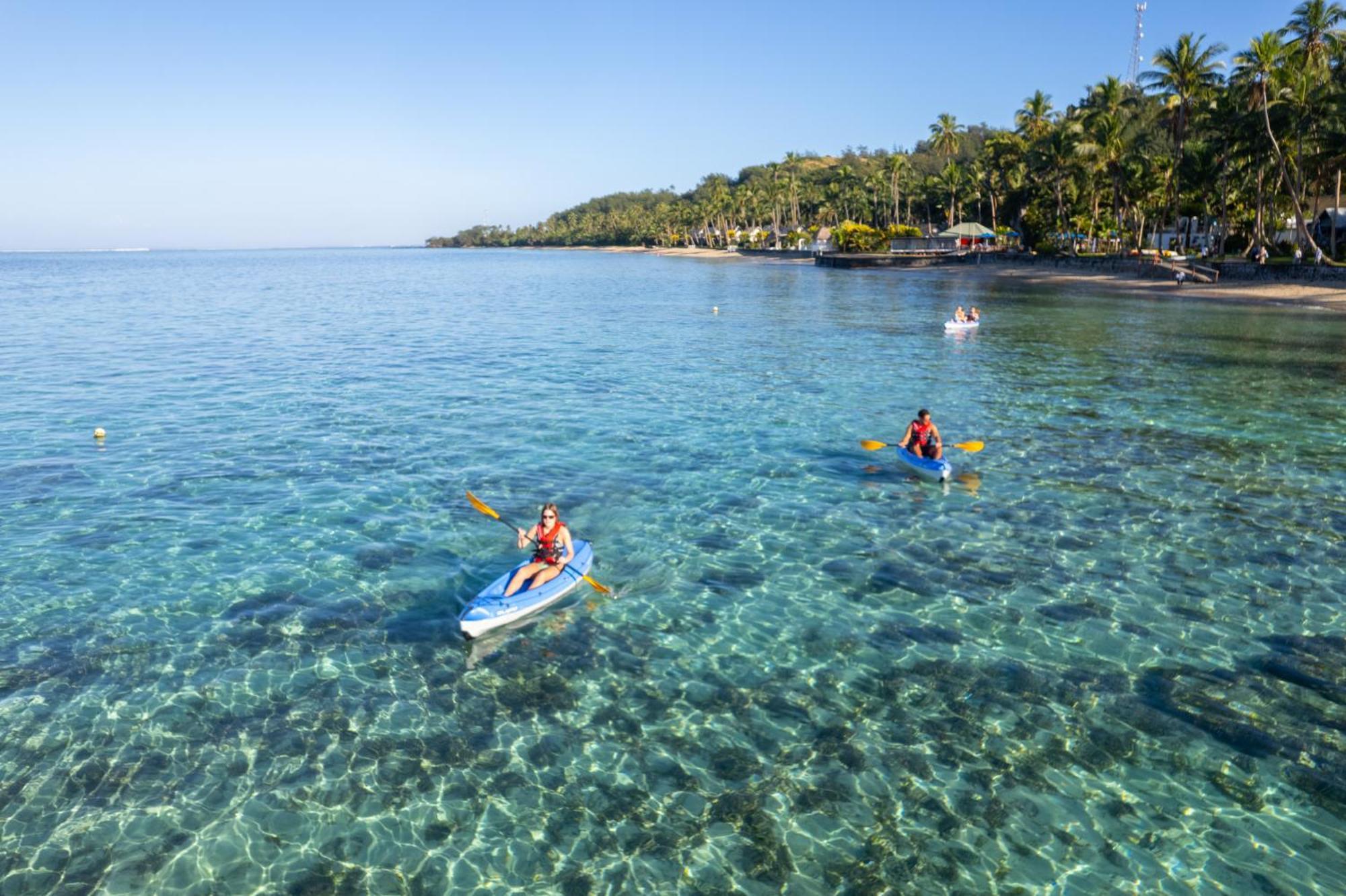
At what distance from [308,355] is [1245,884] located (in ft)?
147

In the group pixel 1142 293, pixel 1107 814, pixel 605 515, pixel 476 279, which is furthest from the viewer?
pixel 476 279

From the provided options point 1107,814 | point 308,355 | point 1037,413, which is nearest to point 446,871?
point 1107,814

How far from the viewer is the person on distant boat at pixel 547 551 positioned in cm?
1417

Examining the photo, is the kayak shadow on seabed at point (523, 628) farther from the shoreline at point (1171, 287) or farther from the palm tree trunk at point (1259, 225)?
the palm tree trunk at point (1259, 225)

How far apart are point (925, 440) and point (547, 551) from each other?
36.4ft

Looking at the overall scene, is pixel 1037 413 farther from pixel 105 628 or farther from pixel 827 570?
pixel 105 628

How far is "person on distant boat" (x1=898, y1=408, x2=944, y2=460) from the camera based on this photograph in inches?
829

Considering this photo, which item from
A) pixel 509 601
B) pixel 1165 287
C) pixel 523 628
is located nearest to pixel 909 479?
pixel 523 628

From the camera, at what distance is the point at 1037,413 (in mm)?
28203

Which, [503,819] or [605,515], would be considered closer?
[503,819]

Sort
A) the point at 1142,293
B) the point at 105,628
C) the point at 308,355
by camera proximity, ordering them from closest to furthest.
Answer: the point at 105,628 < the point at 308,355 < the point at 1142,293

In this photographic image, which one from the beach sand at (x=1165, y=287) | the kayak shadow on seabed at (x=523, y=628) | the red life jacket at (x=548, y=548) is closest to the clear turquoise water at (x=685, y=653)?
the kayak shadow on seabed at (x=523, y=628)

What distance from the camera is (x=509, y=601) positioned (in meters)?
13.5

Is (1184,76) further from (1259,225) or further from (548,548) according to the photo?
(548,548)
